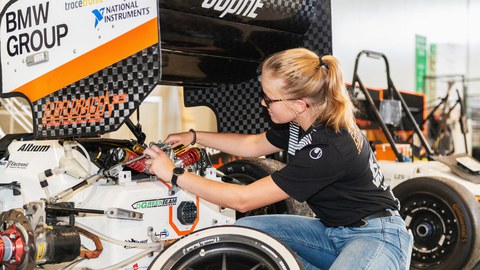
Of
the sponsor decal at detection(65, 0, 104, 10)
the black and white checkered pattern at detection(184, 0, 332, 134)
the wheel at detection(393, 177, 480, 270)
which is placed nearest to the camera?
the sponsor decal at detection(65, 0, 104, 10)

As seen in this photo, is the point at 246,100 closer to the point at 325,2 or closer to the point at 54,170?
the point at 325,2

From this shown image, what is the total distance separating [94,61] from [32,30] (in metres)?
0.41

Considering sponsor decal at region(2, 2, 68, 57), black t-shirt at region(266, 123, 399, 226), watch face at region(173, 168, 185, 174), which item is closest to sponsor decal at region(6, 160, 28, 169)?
sponsor decal at region(2, 2, 68, 57)

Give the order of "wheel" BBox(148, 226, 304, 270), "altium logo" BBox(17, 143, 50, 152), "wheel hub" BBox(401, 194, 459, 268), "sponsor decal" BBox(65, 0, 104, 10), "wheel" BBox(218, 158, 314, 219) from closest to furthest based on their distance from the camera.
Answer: "wheel" BBox(148, 226, 304, 270), "sponsor decal" BBox(65, 0, 104, 10), "altium logo" BBox(17, 143, 50, 152), "wheel" BBox(218, 158, 314, 219), "wheel hub" BBox(401, 194, 459, 268)

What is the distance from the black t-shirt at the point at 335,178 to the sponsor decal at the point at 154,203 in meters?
0.56

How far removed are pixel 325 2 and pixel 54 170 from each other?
155 cm

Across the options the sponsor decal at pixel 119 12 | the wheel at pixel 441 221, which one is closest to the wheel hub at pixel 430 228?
the wheel at pixel 441 221

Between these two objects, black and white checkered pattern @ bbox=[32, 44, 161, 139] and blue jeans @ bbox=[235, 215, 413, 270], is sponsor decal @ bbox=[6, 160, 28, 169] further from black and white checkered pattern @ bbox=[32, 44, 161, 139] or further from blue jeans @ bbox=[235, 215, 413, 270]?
blue jeans @ bbox=[235, 215, 413, 270]

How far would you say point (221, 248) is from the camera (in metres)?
2.11

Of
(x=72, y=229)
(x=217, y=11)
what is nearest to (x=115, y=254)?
(x=72, y=229)

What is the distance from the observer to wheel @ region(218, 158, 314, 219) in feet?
11.2

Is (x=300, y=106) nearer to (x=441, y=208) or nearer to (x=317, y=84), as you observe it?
(x=317, y=84)

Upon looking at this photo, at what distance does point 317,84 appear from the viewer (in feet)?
7.38

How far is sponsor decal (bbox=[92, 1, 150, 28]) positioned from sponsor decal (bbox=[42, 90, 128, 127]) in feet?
0.96
